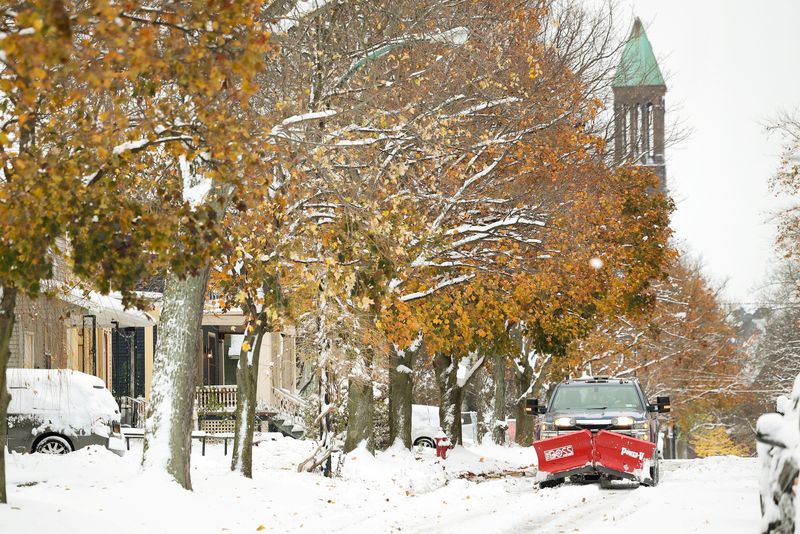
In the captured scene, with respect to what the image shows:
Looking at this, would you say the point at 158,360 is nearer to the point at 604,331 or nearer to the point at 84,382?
the point at 84,382

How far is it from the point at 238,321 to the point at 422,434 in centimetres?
1202

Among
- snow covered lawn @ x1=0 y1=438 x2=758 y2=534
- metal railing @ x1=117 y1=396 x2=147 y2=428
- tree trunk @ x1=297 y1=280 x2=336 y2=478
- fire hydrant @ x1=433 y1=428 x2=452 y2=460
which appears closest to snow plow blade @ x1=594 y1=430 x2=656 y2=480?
snow covered lawn @ x1=0 y1=438 x2=758 y2=534

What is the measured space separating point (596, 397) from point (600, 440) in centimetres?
202

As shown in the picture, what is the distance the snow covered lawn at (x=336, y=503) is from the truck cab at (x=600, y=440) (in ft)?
1.13

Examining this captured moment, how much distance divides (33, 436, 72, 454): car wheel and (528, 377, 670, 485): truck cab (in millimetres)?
7875

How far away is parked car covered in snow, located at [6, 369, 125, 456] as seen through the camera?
22.0 metres

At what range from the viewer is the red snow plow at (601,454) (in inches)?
797

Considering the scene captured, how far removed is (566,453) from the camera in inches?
805

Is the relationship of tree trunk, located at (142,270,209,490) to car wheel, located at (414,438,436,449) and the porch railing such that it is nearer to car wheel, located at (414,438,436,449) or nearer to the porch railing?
car wheel, located at (414,438,436,449)

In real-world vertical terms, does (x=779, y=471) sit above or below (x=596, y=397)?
above

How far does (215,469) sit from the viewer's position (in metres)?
21.7

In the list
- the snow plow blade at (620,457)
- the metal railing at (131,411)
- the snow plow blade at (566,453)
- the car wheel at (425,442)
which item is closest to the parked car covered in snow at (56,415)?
the snow plow blade at (566,453)

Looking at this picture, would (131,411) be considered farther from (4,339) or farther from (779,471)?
(779,471)

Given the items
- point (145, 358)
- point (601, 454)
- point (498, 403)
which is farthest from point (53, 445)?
point (498, 403)
